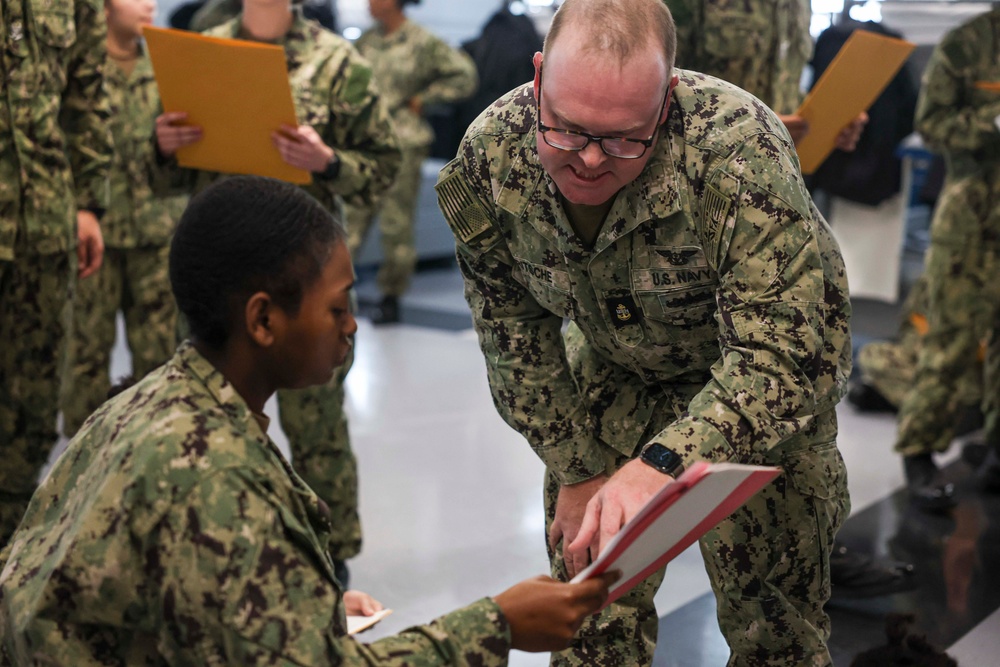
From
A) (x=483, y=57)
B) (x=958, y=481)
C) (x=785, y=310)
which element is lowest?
(x=958, y=481)

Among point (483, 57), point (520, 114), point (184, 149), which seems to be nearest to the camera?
point (520, 114)

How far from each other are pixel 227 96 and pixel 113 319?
1.11 meters

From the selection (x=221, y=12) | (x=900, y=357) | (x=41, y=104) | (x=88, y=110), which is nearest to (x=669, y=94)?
(x=41, y=104)

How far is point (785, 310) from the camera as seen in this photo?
1533mm

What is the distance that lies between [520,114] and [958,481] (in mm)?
2787

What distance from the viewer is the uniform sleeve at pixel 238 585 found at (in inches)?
46.1

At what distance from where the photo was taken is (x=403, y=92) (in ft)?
21.1

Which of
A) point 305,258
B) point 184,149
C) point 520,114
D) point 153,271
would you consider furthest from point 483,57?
point 305,258

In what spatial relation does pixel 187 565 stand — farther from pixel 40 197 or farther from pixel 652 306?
pixel 40 197

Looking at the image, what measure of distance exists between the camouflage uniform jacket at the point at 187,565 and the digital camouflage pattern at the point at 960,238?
2.91 meters

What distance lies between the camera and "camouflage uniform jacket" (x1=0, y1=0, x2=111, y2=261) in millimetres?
2496

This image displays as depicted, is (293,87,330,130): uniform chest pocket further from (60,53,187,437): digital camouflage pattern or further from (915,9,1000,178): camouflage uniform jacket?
(915,9,1000,178): camouflage uniform jacket

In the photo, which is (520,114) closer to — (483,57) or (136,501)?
(136,501)

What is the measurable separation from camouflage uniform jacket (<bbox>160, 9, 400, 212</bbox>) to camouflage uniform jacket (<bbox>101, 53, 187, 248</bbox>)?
0.65 meters
